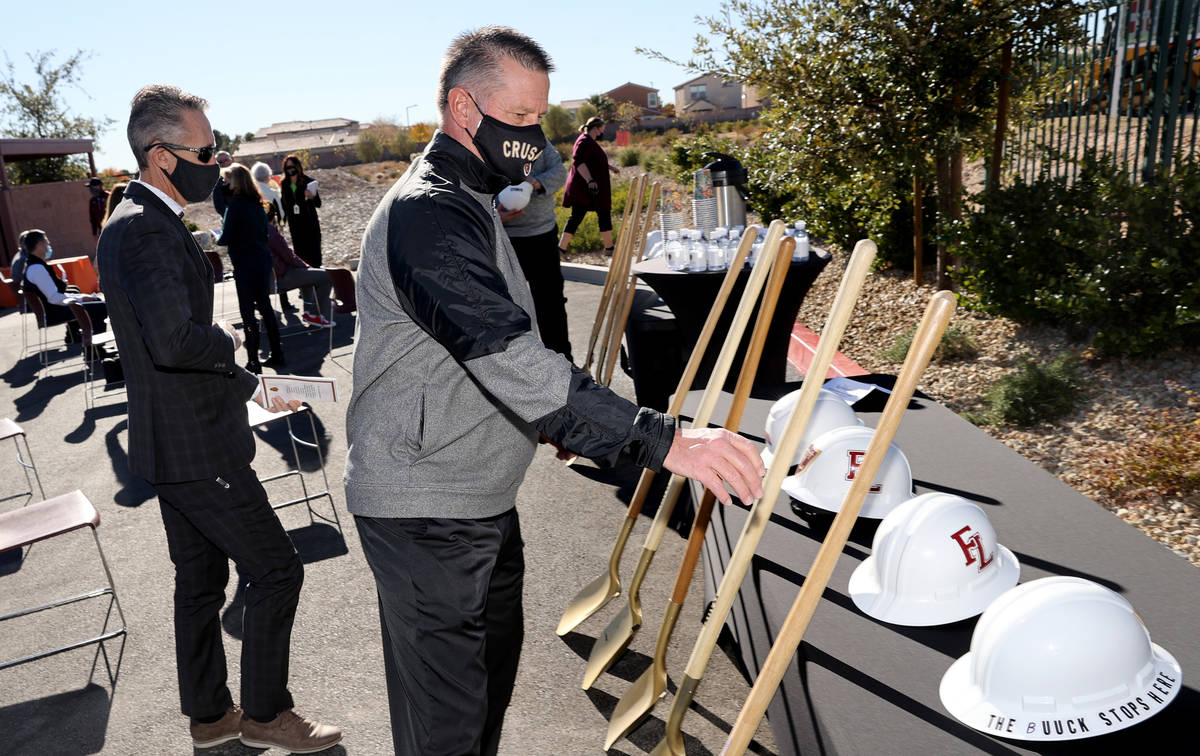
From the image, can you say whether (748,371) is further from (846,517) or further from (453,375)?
(453,375)

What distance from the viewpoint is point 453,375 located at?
191 centimetres

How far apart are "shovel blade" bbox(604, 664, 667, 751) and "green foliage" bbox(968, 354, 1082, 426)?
3116 millimetres

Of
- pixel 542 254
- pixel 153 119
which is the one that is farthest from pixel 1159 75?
pixel 153 119

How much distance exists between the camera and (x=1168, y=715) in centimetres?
181

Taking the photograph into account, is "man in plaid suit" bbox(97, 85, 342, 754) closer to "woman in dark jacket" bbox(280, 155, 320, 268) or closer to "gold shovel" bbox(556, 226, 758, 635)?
"gold shovel" bbox(556, 226, 758, 635)

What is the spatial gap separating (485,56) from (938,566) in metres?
1.68

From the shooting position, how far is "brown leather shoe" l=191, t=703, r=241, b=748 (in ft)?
10.3

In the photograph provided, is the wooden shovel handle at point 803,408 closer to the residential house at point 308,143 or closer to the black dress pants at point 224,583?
the black dress pants at point 224,583

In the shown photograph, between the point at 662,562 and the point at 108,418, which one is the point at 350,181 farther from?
the point at 662,562

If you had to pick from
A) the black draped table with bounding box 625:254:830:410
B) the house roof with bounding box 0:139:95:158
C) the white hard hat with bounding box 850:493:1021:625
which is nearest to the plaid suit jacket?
the white hard hat with bounding box 850:493:1021:625

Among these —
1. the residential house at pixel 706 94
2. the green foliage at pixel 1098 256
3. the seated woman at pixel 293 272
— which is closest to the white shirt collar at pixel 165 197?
the green foliage at pixel 1098 256

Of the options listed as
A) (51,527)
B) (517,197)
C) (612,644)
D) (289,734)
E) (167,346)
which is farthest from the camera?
(517,197)

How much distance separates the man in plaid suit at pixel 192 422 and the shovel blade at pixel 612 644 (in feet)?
3.36

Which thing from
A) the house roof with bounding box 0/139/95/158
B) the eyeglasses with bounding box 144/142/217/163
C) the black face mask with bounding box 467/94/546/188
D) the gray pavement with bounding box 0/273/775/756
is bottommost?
the gray pavement with bounding box 0/273/775/756
